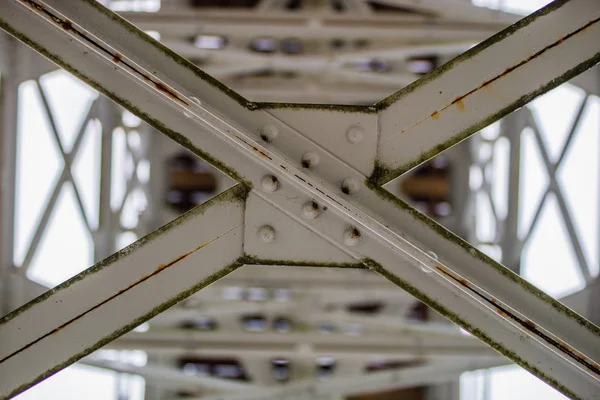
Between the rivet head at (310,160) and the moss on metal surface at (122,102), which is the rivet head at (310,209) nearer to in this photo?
the rivet head at (310,160)

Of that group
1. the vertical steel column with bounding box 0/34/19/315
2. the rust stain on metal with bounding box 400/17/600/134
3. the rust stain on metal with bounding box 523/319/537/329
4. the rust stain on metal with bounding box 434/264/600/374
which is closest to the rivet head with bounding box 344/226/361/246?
the rust stain on metal with bounding box 434/264/600/374

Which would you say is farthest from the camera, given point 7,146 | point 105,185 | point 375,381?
point 105,185

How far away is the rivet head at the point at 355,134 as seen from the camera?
12.7 feet

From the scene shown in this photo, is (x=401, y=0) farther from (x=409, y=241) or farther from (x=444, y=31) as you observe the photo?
(x=409, y=241)

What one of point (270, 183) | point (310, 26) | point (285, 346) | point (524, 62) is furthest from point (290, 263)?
point (310, 26)

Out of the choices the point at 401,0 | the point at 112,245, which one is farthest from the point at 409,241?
the point at 112,245

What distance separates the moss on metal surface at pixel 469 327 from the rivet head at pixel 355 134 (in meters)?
0.67

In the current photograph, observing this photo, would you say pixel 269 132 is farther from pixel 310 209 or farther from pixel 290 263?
pixel 290 263

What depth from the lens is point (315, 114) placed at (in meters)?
3.89

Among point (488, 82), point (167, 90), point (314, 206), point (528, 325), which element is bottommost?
point (528, 325)

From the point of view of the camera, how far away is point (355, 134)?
12.7ft

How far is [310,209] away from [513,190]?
589 cm

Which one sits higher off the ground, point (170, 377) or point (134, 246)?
point (134, 246)

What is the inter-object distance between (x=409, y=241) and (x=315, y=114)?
880 mm
